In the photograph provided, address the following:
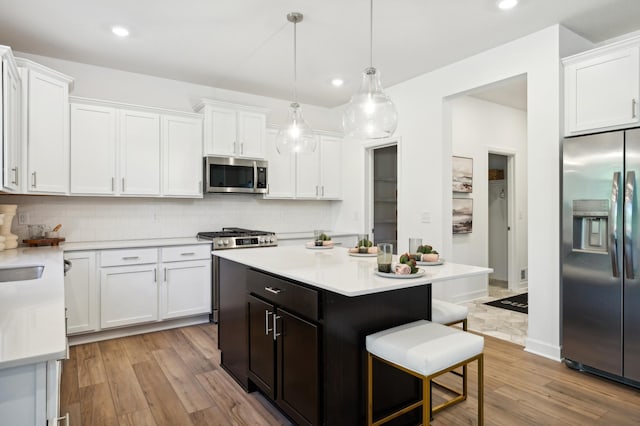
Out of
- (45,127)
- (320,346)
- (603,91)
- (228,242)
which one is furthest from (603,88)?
(45,127)

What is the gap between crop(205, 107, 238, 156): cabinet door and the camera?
Answer: 172 inches

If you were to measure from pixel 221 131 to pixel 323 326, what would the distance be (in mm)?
3227

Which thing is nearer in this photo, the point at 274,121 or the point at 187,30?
the point at 187,30

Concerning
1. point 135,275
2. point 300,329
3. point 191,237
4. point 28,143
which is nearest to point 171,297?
point 135,275

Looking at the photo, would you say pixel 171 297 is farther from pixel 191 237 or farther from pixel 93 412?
pixel 93 412

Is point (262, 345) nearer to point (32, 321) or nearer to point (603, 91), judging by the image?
point (32, 321)

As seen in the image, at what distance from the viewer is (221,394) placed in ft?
8.41

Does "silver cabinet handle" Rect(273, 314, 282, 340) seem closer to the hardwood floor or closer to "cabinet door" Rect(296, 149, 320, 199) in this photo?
the hardwood floor

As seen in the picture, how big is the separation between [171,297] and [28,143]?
1881 millimetres

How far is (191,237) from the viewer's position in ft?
15.0

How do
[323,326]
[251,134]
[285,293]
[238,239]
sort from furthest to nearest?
[251,134], [238,239], [285,293], [323,326]

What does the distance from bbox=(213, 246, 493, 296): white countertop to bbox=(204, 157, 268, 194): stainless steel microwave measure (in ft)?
5.54

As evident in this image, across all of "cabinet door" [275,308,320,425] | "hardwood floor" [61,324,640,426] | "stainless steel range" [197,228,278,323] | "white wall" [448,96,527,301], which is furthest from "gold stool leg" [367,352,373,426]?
"white wall" [448,96,527,301]

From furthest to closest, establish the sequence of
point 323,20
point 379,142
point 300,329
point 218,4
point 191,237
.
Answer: point 379,142
point 191,237
point 323,20
point 218,4
point 300,329
